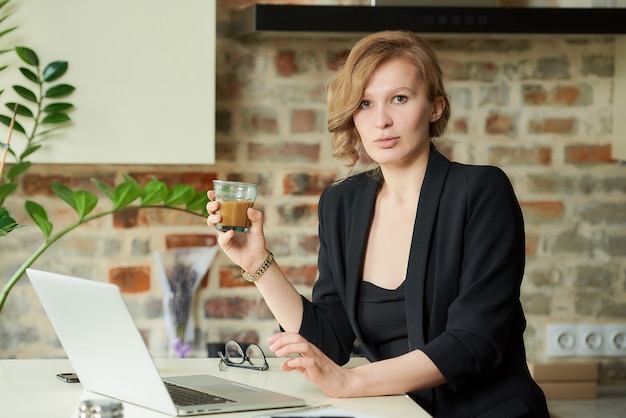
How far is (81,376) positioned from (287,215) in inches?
59.8

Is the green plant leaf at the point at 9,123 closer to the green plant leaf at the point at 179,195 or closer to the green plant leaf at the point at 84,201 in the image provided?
the green plant leaf at the point at 84,201

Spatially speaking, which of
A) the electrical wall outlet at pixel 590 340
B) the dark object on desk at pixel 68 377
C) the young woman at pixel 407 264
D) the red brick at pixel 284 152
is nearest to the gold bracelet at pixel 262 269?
the young woman at pixel 407 264

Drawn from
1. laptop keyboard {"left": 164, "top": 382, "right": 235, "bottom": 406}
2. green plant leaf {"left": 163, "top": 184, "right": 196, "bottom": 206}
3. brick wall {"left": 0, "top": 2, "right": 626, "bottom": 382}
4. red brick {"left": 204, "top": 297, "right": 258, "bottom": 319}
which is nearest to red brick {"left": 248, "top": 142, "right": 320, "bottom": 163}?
brick wall {"left": 0, "top": 2, "right": 626, "bottom": 382}

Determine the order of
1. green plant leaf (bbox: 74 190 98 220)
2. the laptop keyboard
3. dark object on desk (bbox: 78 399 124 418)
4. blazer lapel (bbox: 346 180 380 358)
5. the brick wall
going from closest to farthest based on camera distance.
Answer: dark object on desk (bbox: 78 399 124 418) < the laptop keyboard < blazer lapel (bbox: 346 180 380 358) < green plant leaf (bbox: 74 190 98 220) < the brick wall

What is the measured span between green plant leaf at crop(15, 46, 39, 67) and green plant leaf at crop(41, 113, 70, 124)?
15 centimetres

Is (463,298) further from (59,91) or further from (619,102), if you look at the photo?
(619,102)

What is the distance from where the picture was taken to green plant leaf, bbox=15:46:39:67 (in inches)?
103

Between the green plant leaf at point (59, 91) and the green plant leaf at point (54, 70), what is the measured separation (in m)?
0.02

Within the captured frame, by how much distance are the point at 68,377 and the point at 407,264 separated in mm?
726

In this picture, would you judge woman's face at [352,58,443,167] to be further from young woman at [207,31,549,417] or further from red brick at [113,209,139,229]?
red brick at [113,209,139,229]

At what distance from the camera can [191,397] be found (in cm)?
156

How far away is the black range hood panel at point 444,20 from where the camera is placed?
2646 mm

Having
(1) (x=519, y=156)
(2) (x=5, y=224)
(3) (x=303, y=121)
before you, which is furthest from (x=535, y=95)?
(2) (x=5, y=224)

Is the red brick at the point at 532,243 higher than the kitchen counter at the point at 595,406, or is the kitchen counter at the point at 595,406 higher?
the red brick at the point at 532,243
